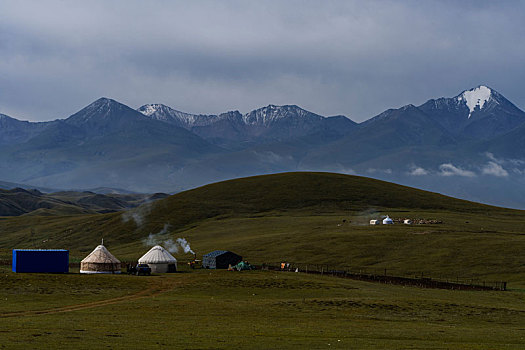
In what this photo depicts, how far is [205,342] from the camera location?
126 ft

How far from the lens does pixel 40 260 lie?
8575cm

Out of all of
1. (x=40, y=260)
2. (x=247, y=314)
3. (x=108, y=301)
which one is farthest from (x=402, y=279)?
(x=40, y=260)

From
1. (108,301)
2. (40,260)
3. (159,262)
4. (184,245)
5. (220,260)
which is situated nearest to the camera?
(108,301)

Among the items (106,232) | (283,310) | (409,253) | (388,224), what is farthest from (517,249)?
(106,232)

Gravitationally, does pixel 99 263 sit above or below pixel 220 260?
below

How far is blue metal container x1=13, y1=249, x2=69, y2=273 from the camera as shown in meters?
84.6

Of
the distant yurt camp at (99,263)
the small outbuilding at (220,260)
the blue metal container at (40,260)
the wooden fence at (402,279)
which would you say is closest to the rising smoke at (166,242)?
the small outbuilding at (220,260)

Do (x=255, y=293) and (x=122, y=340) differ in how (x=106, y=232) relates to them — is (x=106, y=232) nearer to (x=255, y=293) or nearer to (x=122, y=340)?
(x=255, y=293)

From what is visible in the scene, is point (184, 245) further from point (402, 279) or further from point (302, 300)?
point (302, 300)

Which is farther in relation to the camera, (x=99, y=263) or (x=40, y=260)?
(x=99, y=263)

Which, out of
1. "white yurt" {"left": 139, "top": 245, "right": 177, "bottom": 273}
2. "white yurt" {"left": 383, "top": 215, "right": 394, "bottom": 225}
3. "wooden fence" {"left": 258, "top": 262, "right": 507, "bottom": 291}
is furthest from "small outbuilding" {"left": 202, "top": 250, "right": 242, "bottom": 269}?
"white yurt" {"left": 383, "top": 215, "right": 394, "bottom": 225}

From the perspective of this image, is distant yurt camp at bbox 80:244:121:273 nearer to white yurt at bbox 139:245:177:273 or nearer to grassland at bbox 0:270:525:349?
white yurt at bbox 139:245:177:273

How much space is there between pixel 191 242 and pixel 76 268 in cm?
5375

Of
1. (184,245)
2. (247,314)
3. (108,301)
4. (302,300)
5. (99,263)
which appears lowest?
(247,314)
